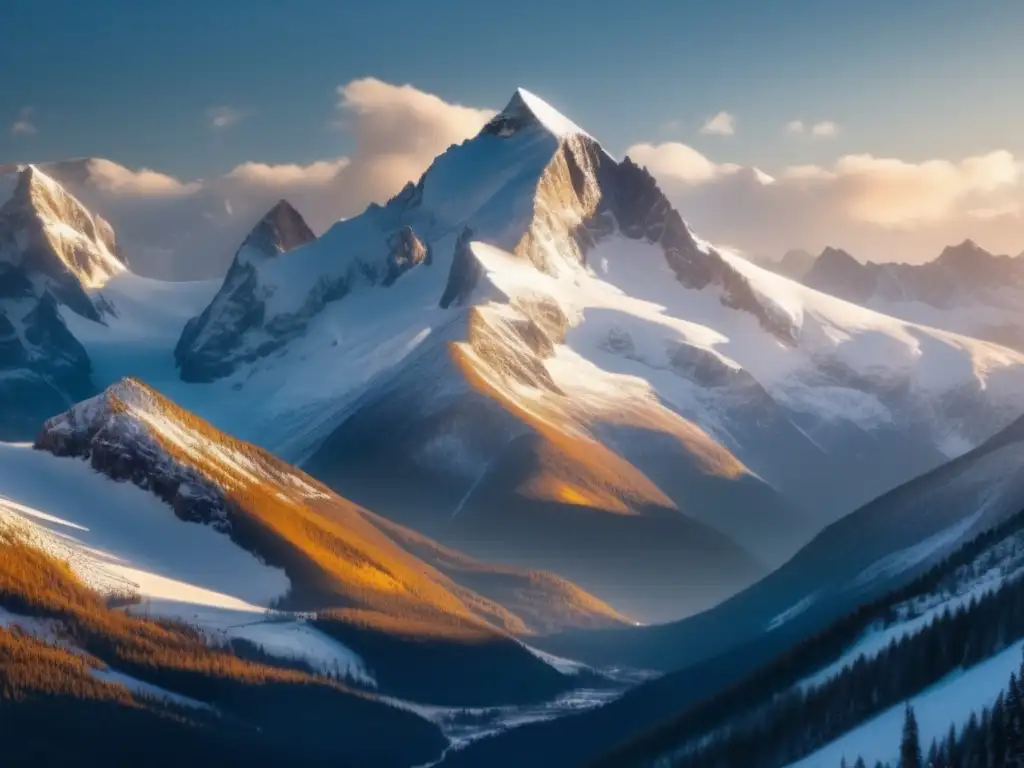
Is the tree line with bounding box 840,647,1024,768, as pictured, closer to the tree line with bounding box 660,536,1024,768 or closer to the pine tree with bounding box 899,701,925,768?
the pine tree with bounding box 899,701,925,768

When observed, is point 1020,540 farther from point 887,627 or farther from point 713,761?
point 713,761

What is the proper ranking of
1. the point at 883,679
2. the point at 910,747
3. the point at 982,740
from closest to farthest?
the point at 982,740, the point at 910,747, the point at 883,679

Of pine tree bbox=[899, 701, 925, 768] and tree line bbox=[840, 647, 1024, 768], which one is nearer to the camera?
tree line bbox=[840, 647, 1024, 768]

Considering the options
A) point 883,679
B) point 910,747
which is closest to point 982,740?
point 910,747

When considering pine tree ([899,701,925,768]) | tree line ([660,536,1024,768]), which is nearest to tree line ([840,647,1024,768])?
pine tree ([899,701,925,768])

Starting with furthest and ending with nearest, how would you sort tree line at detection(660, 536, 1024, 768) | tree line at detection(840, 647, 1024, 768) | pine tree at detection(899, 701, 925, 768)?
tree line at detection(660, 536, 1024, 768)
pine tree at detection(899, 701, 925, 768)
tree line at detection(840, 647, 1024, 768)

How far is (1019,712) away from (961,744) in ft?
42.1

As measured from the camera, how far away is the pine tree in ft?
478

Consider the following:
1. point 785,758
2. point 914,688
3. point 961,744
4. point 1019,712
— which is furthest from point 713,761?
point 1019,712

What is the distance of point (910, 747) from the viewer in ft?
477

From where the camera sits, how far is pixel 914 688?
557ft

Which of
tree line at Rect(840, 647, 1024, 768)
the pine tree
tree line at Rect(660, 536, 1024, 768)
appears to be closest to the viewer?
tree line at Rect(840, 647, 1024, 768)

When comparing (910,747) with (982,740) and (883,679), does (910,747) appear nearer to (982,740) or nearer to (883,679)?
(982,740)

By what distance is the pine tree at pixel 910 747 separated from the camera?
478 feet
